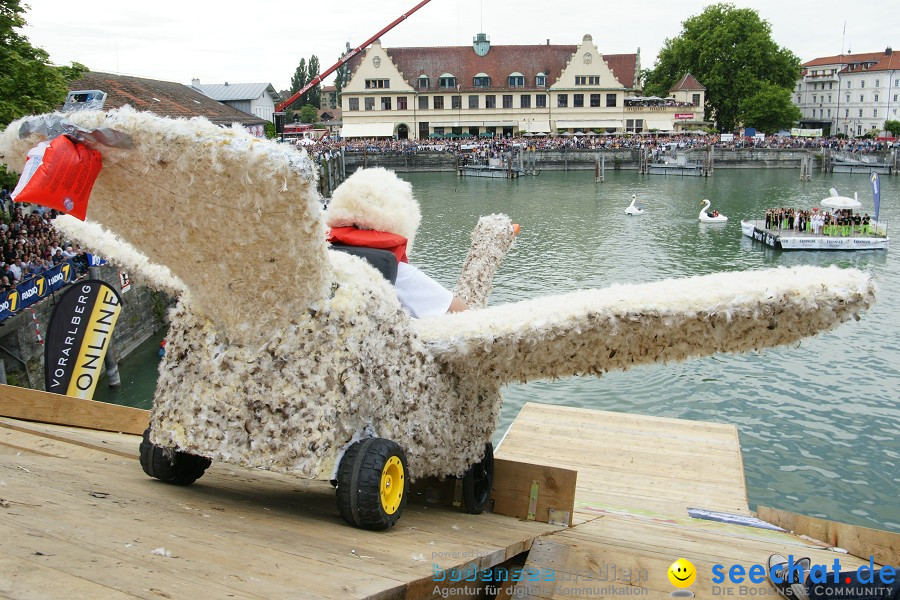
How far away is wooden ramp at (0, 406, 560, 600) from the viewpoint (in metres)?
2.29

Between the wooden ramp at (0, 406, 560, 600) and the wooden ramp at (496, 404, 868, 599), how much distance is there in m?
0.34

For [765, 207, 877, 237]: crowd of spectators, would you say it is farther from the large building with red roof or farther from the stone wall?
the large building with red roof

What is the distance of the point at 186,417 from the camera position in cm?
366

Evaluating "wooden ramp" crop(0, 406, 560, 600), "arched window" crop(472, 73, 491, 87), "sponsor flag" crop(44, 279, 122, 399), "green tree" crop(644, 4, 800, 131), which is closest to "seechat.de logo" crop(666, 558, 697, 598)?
"wooden ramp" crop(0, 406, 560, 600)

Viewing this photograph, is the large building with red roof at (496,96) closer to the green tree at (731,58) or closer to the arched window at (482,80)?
the arched window at (482,80)

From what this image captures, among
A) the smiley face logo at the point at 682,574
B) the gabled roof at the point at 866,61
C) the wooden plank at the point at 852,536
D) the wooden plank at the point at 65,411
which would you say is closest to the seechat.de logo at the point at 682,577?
the smiley face logo at the point at 682,574

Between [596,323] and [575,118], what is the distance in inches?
2816

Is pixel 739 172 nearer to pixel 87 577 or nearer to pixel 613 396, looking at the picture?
pixel 613 396

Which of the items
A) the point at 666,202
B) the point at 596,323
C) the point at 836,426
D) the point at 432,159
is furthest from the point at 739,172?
the point at 596,323

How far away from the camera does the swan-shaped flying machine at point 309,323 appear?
316 centimetres

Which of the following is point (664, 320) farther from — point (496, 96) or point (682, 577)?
point (496, 96)

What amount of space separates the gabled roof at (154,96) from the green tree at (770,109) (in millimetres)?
48332

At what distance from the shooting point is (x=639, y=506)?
20.9ft

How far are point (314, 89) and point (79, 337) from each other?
108988 mm
